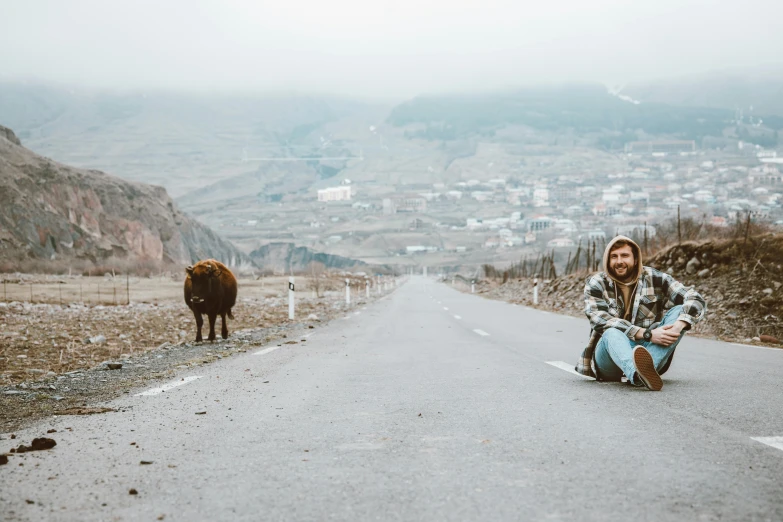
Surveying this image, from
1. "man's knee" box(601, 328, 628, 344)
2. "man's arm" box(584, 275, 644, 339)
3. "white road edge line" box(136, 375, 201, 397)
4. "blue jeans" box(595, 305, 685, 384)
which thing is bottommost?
"white road edge line" box(136, 375, 201, 397)

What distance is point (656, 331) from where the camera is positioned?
6879 millimetres

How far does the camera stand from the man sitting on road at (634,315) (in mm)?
6812

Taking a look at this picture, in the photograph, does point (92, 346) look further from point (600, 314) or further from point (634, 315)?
point (634, 315)

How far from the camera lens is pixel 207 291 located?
47.9 feet

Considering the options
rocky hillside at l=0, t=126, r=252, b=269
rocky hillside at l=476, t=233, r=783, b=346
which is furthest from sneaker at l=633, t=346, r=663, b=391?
rocky hillside at l=0, t=126, r=252, b=269

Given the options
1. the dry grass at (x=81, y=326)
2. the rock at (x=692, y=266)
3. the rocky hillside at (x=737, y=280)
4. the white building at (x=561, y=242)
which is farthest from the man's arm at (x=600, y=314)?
the white building at (x=561, y=242)

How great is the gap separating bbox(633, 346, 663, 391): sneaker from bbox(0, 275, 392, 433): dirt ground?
16.8 ft

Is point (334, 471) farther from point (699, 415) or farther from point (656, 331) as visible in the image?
point (656, 331)

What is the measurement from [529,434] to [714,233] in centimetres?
1907

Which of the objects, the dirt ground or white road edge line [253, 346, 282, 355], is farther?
white road edge line [253, 346, 282, 355]

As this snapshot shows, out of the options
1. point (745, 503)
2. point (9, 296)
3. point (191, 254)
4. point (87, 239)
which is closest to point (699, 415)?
point (745, 503)

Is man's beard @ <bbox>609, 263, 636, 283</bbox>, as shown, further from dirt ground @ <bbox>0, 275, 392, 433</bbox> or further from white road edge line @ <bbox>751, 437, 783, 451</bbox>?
dirt ground @ <bbox>0, 275, 392, 433</bbox>

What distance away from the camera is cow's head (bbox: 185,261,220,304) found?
14295mm

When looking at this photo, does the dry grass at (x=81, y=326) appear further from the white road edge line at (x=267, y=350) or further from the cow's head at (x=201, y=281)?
the white road edge line at (x=267, y=350)
